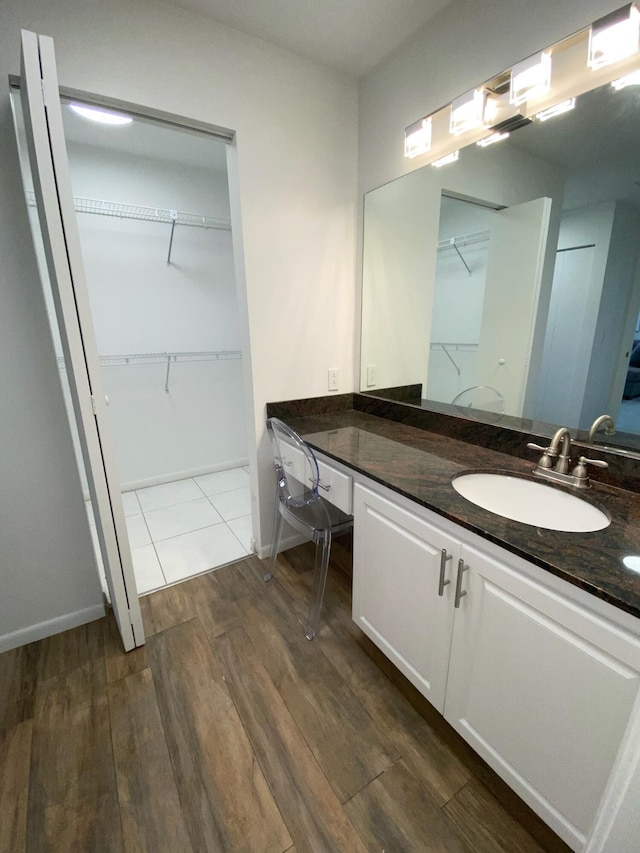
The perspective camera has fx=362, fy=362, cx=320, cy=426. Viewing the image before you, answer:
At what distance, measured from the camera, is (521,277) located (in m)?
1.52

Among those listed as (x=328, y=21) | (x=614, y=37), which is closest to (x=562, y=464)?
(x=614, y=37)

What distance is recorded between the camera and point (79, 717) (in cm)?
127

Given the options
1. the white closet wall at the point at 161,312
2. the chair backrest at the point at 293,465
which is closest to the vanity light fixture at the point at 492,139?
the chair backrest at the point at 293,465

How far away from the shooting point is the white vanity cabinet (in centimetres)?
74

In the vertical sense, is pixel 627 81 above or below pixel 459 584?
above

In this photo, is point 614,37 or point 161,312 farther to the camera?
Result: point 161,312

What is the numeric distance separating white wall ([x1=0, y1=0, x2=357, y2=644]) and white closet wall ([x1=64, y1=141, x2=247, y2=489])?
1.44 metres

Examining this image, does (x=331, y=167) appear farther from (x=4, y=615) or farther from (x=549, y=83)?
(x=4, y=615)

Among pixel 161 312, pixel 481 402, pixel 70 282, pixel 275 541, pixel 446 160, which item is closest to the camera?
pixel 70 282

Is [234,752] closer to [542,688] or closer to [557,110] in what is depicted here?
[542,688]

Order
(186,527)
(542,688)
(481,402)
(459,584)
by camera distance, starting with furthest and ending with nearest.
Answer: (186,527) → (481,402) → (459,584) → (542,688)

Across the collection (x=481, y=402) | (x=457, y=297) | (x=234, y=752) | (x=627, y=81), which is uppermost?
(x=627, y=81)

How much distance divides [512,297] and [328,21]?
4.34ft

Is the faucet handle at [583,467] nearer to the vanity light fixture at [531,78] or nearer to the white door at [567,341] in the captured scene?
the white door at [567,341]
